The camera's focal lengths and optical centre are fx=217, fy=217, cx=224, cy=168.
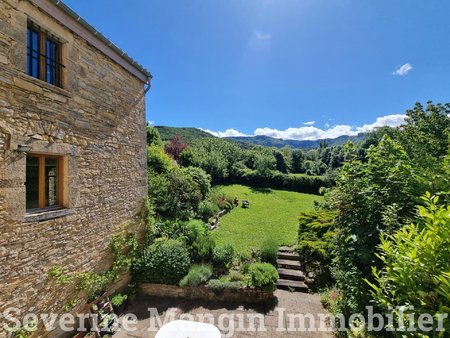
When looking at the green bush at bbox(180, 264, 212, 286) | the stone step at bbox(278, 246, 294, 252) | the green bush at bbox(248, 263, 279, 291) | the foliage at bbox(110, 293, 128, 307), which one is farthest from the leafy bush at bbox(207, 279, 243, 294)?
the stone step at bbox(278, 246, 294, 252)

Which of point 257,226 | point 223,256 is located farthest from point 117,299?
point 257,226

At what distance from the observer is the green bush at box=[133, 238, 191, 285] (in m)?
7.16

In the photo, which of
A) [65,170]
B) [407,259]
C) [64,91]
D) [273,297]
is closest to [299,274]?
[273,297]

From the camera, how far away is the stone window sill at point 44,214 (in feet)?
14.2

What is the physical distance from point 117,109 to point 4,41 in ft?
9.73

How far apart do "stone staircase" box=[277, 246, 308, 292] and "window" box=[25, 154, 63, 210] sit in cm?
709

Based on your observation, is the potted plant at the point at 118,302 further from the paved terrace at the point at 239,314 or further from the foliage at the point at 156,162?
the foliage at the point at 156,162

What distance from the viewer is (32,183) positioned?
4582mm

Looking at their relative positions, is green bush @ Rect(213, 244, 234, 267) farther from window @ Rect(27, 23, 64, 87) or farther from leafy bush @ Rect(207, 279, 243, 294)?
window @ Rect(27, 23, 64, 87)

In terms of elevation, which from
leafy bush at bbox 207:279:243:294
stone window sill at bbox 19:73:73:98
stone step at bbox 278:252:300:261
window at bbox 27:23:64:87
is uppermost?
window at bbox 27:23:64:87

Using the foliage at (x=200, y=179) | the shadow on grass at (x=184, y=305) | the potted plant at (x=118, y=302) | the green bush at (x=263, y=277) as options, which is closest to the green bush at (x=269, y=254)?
the green bush at (x=263, y=277)

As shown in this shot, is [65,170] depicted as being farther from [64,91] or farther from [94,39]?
[94,39]

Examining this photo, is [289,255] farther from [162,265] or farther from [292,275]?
[162,265]

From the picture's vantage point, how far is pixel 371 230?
4.31 m
